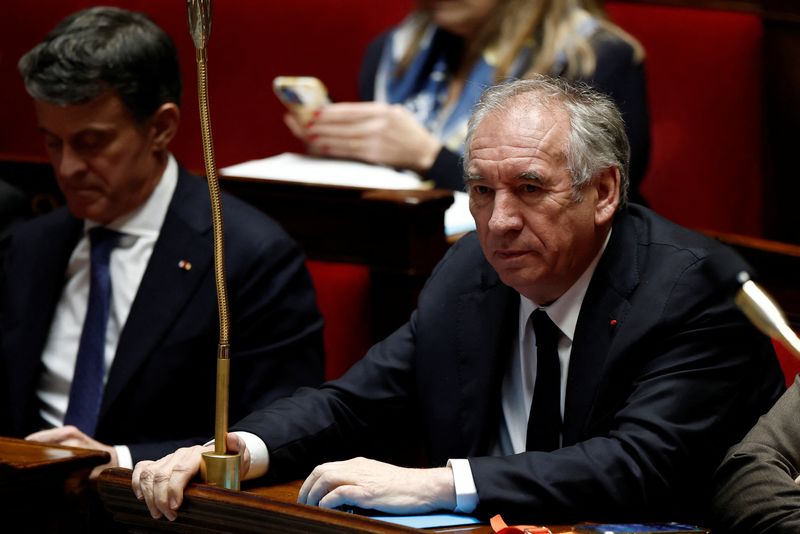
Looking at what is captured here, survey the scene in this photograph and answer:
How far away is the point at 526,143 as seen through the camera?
1539 millimetres

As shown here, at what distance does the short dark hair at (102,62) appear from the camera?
2000 mm

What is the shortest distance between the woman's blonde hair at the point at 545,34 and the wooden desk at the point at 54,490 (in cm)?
128

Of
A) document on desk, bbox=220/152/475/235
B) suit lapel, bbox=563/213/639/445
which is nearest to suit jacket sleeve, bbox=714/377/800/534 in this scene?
suit lapel, bbox=563/213/639/445

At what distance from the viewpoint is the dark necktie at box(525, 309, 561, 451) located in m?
1.59

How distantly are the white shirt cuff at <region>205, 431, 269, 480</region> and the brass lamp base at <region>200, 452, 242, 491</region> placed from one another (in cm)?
12

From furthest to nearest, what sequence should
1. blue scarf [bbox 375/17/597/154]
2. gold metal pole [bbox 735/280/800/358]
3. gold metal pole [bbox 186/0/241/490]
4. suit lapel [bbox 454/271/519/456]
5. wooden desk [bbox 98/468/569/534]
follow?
1. blue scarf [bbox 375/17/597/154]
2. suit lapel [bbox 454/271/519/456]
3. gold metal pole [bbox 186/0/241/490]
4. wooden desk [bbox 98/468/569/534]
5. gold metal pole [bbox 735/280/800/358]

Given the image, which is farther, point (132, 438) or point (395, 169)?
point (395, 169)

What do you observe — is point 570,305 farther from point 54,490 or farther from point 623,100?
point 623,100

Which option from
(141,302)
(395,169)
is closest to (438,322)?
(141,302)

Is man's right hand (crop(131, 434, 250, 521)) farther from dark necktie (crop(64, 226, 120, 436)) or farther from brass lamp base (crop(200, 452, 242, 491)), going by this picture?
dark necktie (crop(64, 226, 120, 436))

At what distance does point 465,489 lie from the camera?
55.5 inches

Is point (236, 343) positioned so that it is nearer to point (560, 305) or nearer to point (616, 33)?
point (560, 305)

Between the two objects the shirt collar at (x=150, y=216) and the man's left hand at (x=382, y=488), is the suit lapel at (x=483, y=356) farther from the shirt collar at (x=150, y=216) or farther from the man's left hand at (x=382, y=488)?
the shirt collar at (x=150, y=216)

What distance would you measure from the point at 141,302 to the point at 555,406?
712 millimetres
